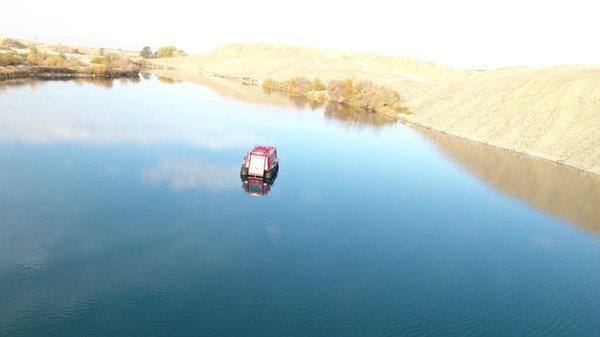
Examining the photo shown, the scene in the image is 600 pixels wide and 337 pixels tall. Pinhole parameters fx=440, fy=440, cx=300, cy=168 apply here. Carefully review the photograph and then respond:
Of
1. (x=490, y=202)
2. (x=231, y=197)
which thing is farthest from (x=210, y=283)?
(x=490, y=202)

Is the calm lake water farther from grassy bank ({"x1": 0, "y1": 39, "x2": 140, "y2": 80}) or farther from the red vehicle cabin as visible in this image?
grassy bank ({"x1": 0, "y1": 39, "x2": 140, "y2": 80})

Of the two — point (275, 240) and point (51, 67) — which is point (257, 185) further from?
point (51, 67)

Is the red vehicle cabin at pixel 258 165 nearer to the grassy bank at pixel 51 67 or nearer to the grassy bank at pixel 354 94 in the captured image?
the grassy bank at pixel 354 94

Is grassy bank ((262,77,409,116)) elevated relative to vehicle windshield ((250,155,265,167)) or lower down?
elevated

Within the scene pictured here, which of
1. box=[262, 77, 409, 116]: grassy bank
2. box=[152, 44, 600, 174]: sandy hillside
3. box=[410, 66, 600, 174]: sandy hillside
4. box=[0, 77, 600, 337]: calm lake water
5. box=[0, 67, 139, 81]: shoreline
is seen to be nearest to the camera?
box=[0, 77, 600, 337]: calm lake water

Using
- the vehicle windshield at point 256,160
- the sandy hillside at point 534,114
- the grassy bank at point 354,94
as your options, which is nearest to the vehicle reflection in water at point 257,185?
the vehicle windshield at point 256,160

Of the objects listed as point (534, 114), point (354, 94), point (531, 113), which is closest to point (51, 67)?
point (354, 94)

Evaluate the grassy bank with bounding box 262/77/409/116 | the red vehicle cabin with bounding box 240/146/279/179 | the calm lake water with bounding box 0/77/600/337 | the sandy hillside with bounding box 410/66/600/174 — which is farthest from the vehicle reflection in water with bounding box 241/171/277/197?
the grassy bank with bounding box 262/77/409/116
